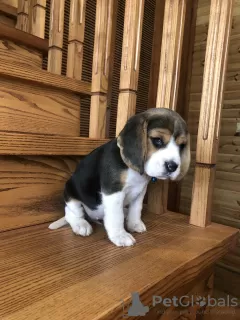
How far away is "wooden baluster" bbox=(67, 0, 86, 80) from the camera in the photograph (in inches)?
63.4

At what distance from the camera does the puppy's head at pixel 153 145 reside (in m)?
1.05

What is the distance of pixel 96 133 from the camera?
1.51 meters

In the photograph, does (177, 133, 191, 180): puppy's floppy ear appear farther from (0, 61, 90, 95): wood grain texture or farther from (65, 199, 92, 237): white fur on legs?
(0, 61, 90, 95): wood grain texture

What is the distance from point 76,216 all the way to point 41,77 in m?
0.60

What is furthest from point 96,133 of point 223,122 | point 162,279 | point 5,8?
point 223,122

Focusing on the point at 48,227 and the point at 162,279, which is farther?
the point at 48,227

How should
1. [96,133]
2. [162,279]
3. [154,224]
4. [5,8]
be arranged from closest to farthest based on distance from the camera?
[162,279] < [154,224] < [96,133] < [5,8]

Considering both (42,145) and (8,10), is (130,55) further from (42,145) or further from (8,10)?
(8,10)

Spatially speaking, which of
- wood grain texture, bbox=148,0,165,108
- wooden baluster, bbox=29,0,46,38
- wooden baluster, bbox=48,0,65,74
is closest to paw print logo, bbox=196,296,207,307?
wooden baluster, bbox=48,0,65,74

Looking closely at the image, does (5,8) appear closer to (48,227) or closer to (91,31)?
(91,31)

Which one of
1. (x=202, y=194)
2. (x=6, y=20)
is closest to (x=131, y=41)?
(x=202, y=194)

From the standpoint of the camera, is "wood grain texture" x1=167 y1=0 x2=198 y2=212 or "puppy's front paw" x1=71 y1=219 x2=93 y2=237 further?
"wood grain texture" x1=167 y1=0 x2=198 y2=212

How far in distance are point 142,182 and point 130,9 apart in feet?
2.65

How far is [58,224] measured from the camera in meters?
1.23
